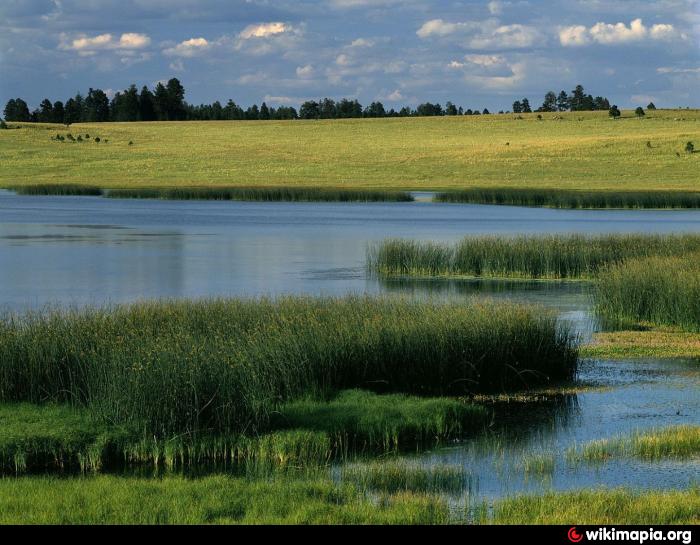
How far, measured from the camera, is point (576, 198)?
60.1m

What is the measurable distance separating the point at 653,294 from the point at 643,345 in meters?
2.95

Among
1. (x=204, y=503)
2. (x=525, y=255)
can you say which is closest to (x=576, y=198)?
(x=525, y=255)

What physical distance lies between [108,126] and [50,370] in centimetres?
10221

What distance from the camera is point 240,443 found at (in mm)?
11703

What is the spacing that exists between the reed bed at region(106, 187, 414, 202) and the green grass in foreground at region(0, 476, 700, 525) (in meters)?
54.9

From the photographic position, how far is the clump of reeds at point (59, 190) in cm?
6894

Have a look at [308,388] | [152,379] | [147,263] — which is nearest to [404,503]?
[152,379]

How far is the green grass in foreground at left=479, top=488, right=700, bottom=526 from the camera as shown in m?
8.68

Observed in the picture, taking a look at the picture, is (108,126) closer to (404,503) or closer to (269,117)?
(269,117)

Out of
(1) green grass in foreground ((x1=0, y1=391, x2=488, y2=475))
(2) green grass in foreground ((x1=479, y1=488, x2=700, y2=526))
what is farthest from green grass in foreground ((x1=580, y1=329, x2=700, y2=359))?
(2) green grass in foreground ((x1=479, y1=488, x2=700, y2=526))

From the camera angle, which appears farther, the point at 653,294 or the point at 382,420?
the point at 653,294

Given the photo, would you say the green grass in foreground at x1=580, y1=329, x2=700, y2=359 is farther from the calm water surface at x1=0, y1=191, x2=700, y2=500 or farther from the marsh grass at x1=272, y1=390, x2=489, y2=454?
the marsh grass at x1=272, y1=390, x2=489, y2=454
